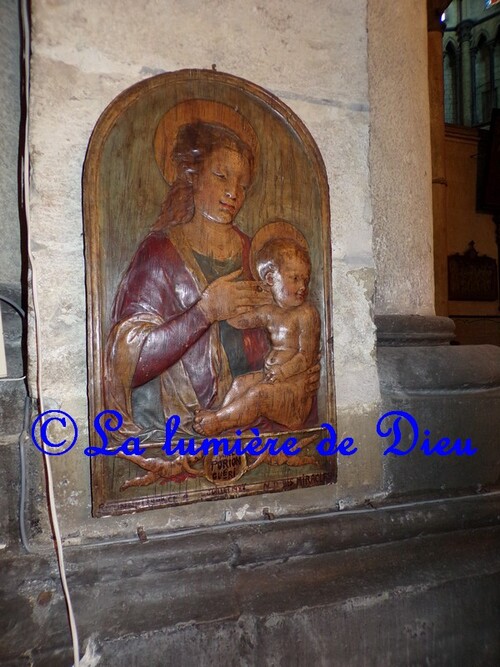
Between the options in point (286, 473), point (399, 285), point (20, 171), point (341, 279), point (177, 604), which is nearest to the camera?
point (177, 604)

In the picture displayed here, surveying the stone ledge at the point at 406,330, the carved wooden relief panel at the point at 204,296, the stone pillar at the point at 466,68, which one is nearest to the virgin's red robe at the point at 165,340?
the carved wooden relief panel at the point at 204,296

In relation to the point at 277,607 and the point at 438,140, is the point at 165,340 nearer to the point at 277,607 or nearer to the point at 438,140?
the point at 277,607

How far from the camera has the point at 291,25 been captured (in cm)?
143

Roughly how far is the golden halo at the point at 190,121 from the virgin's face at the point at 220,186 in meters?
0.07

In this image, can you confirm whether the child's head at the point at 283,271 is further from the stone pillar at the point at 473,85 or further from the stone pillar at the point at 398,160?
the stone pillar at the point at 473,85

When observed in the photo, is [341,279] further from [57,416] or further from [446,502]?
[57,416]

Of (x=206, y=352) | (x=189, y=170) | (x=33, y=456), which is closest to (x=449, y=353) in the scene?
(x=206, y=352)

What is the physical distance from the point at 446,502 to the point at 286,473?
543 mm

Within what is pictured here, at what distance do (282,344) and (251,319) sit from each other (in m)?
0.12

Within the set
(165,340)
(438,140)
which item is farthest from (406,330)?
(438,140)

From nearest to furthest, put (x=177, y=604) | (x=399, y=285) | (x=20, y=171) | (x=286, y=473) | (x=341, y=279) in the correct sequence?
1. (x=177, y=604)
2. (x=20, y=171)
3. (x=286, y=473)
4. (x=341, y=279)
5. (x=399, y=285)

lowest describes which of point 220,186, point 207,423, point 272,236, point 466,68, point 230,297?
point 207,423

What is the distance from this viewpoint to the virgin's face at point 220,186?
50.4 inches

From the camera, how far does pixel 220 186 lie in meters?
1.29
